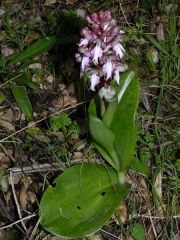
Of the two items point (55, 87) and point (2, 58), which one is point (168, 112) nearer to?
point (55, 87)

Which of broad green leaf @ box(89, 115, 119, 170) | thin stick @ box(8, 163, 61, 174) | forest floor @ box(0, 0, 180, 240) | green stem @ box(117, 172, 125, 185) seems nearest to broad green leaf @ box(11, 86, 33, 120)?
forest floor @ box(0, 0, 180, 240)

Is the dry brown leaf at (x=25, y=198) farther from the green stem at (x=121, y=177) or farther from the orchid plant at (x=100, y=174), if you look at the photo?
the green stem at (x=121, y=177)

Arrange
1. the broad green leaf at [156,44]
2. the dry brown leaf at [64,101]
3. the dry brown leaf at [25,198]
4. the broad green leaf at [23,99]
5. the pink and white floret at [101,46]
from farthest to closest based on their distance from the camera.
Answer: the broad green leaf at [156,44] < the dry brown leaf at [64,101] < the broad green leaf at [23,99] < the dry brown leaf at [25,198] < the pink and white floret at [101,46]

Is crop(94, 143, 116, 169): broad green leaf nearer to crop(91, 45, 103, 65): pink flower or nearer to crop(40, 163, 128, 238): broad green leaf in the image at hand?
crop(40, 163, 128, 238): broad green leaf

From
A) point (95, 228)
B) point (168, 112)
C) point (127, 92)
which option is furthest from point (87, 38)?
point (168, 112)

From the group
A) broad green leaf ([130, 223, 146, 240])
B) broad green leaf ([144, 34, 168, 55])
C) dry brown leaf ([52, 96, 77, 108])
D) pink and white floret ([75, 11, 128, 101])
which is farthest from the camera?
broad green leaf ([144, 34, 168, 55])

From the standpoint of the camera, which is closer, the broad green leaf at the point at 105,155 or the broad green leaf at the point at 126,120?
the broad green leaf at the point at 126,120

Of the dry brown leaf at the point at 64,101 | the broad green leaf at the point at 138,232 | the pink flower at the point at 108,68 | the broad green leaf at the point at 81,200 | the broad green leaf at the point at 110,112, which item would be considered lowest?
the broad green leaf at the point at 138,232

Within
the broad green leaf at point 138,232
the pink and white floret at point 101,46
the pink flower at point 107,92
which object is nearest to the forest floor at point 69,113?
the broad green leaf at point 138,232
